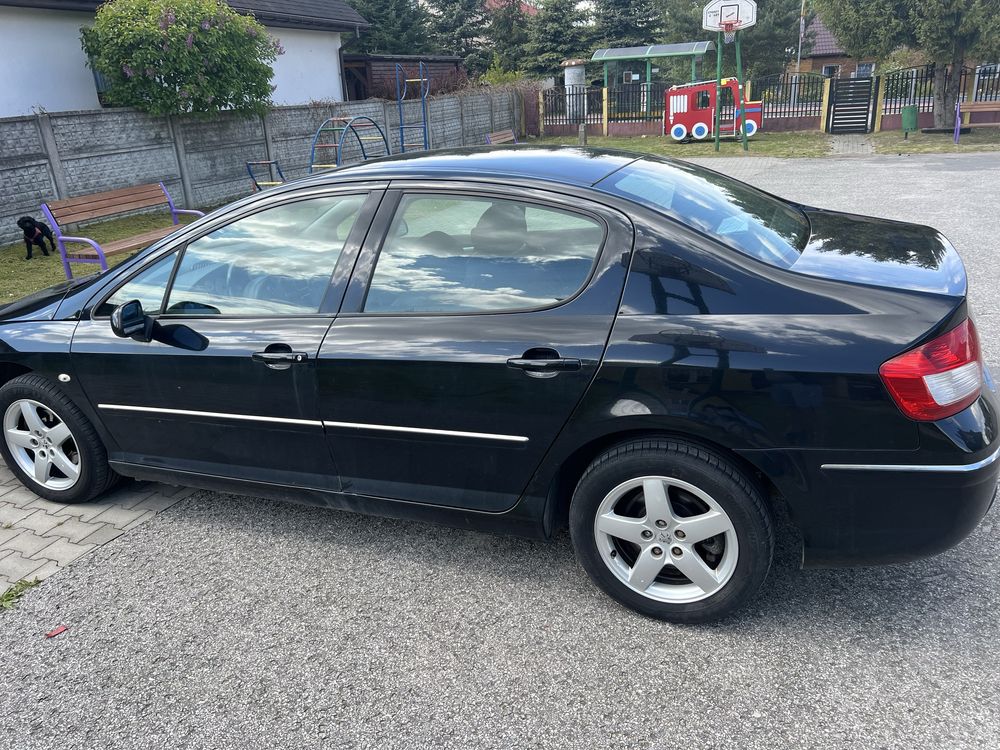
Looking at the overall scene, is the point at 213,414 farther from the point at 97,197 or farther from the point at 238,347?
the point at 97,197

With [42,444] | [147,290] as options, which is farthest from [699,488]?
[42,444]

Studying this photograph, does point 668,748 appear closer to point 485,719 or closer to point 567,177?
point 485,719

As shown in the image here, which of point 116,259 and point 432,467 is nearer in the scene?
point 432,467

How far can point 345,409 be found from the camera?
3047 mm

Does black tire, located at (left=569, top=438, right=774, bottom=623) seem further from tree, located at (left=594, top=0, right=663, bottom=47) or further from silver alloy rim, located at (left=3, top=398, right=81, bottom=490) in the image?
tree, located at (left=594, top=0, right=663, bottom=47)

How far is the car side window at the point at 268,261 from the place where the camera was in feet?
→ 10.4

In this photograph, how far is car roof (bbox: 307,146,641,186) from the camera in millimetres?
2998

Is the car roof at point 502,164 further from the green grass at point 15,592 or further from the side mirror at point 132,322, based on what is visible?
the green grass at point 15,592

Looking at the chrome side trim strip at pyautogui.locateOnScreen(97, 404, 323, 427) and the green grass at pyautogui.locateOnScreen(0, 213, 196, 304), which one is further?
the green grass at pyautogui.locateOnScreen(0, 213, 196, 304)

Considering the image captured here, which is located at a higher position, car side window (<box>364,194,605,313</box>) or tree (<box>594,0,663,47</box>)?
tree (<box>594,0,663,47</box>)

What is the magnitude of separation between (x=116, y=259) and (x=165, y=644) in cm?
784

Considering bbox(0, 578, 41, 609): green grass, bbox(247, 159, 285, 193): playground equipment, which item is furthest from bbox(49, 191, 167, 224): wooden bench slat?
bbox(0, 578, 41, 609): green grass

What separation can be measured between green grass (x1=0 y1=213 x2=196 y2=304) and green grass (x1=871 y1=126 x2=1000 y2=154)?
17311 mm

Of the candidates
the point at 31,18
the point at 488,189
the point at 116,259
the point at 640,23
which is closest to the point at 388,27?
the point at 640,23
